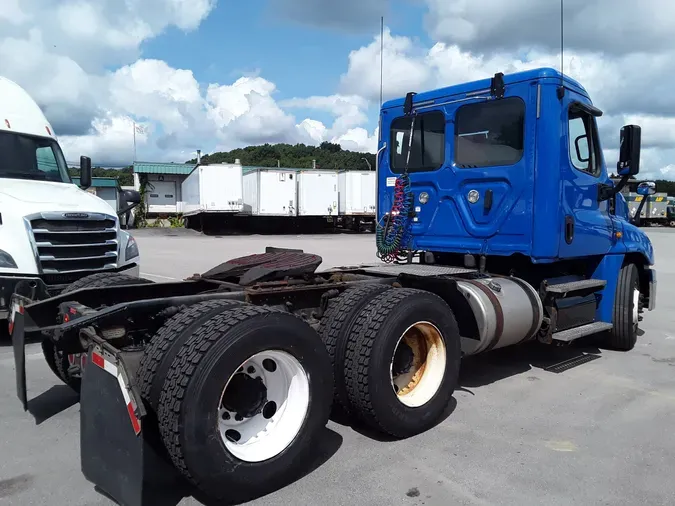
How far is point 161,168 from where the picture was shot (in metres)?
40.6

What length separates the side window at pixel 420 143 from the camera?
20.5ft

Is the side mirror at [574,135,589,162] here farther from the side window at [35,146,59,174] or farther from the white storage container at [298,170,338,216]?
the white storage container at [298,170,338,216]

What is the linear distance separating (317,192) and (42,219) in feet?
88.9

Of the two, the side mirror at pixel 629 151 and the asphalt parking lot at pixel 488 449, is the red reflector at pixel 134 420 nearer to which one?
the asphalt parking lot at pixel 488 449

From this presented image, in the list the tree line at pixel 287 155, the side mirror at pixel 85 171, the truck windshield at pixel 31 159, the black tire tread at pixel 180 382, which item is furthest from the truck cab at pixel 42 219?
the tree line at pixel 287 155

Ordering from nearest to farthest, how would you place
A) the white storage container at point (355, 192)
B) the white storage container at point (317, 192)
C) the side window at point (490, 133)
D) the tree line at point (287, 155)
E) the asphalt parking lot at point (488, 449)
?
the asphalt parking lot at point (488, 449) < the side window at point (490, 133) < the white storage container at point (317, 192) < the white storage container at point (355, 192) < the tree line at point (287, 155)

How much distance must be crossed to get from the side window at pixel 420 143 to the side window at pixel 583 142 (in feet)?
4.30

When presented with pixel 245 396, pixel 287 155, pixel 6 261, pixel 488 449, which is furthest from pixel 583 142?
pixel 287 155

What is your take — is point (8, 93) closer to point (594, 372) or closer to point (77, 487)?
point (77, 487)

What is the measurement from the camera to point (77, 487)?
136 inches

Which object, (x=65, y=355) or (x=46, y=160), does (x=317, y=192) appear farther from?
(x=65, y=355)

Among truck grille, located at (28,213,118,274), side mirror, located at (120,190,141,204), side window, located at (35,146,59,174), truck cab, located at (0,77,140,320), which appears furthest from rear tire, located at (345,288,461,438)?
side window, located at (35,146,59,174)

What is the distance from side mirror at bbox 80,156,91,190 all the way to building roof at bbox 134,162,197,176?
1230 inches

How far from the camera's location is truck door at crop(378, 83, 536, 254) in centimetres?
562
